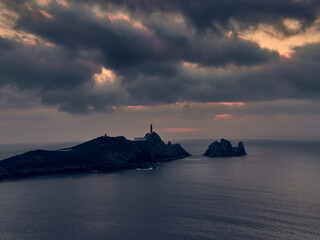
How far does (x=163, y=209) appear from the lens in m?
82.8

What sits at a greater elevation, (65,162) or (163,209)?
(65,162)

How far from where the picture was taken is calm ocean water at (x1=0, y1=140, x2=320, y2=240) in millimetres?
63562

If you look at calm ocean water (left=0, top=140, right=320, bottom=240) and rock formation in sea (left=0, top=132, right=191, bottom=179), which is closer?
calm ocean water (left=0, top=140, right=320, bottom=240)

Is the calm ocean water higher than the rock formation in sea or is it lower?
lower

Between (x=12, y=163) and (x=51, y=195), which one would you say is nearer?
(x=51, y=195)

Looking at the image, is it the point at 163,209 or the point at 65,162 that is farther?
the point at 65,162

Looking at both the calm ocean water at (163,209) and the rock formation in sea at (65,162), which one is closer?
the calm ocean water at (163,209)

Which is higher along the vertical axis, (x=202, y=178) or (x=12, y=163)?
(x=12, y=163)

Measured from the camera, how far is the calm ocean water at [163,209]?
63.6 metres

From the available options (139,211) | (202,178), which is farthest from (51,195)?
(202,178)

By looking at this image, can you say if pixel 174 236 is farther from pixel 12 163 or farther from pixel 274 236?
pixel 12 163

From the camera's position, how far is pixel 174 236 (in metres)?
61.0

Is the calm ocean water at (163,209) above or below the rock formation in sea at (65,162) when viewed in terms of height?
below

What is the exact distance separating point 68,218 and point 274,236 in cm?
5648
